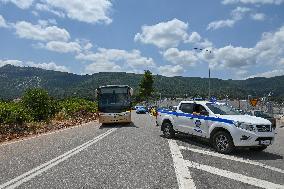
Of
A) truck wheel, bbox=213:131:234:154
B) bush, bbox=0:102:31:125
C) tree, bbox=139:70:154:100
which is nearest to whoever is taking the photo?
truck wheel, bbox=213:131:234:154

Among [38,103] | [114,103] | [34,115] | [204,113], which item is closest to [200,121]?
[204,113]

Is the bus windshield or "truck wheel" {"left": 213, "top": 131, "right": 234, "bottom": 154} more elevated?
the bus windshield

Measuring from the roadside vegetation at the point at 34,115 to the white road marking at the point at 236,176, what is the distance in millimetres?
11304

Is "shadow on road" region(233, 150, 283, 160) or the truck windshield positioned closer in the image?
"shadow on road" region(233, 150, 283, 160)

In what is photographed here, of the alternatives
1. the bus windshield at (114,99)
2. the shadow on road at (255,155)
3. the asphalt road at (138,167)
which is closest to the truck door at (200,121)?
the asphalt road at (138,167)

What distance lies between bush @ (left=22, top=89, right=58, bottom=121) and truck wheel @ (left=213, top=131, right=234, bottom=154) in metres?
19.3

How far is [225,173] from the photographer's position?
30.2 ft

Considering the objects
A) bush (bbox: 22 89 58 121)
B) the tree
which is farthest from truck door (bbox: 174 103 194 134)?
the tree

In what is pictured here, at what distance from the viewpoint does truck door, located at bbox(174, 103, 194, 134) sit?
614 inches

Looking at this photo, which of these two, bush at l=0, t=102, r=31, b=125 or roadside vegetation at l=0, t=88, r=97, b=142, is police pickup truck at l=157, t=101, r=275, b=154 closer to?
roadside vegetation at l=0, t=88, r=97, b=142

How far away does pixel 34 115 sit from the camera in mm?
29594

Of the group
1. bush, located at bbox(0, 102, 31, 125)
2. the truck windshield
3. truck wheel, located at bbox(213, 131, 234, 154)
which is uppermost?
the truck windshield

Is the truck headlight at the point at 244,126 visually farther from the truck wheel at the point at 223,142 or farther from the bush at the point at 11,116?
the bush at the point at 11,116

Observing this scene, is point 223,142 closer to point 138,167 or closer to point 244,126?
point 244,126
